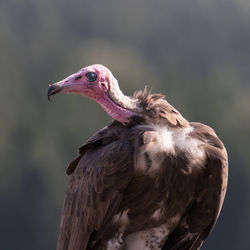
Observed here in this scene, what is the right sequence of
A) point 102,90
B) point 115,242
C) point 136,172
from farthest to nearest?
point 115,242 → point 102,90 → point 136,172

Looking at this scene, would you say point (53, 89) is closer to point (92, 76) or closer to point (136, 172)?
point (92, 76)

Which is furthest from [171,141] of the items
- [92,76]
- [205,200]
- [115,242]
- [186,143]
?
[115,242]

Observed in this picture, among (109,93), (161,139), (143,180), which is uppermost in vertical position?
(109,93)

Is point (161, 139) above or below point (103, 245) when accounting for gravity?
above

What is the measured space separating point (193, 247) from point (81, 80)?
50.8 inches

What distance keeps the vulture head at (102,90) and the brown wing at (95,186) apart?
0.14m

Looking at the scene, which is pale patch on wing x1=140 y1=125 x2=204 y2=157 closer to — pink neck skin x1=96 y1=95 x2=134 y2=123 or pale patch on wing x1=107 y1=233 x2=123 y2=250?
pink neck skin x1=96 y1=95 x2=134 y2=123

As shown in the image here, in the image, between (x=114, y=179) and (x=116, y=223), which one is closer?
(x=114, y=179)

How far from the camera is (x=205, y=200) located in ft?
11.9

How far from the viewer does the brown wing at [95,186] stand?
333 cm

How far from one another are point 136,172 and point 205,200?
546 millimetres

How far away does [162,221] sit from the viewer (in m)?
3.57

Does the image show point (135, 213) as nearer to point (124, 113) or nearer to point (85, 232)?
point (85, 232)

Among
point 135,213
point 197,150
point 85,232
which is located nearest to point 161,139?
point 197,150
